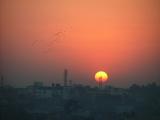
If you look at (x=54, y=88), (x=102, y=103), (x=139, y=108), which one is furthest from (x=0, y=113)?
(x=139, y=108)

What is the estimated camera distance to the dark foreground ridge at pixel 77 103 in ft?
12.7

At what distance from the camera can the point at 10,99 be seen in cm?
393

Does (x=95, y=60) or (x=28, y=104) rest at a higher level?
(x=95, y=60)

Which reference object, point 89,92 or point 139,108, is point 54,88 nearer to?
point 89,92

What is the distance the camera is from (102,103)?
391cm

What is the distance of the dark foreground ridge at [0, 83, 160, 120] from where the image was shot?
3.87 m

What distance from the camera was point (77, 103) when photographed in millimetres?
3875

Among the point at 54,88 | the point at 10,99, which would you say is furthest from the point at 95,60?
the point at 10,99

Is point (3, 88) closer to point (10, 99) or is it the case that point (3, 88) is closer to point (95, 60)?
point (10, 99)

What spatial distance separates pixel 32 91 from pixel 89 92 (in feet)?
1.37

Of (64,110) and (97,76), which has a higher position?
(97,76)

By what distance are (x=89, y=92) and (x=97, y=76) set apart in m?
0.13

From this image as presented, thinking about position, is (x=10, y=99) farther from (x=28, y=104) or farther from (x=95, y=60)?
(x=95, y=60)

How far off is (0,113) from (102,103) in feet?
2.47
